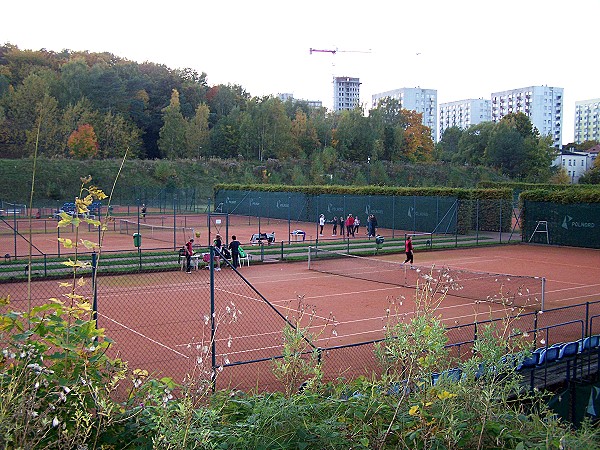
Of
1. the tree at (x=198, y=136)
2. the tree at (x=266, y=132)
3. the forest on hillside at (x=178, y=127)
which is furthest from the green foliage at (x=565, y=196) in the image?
the tree at (x=198, y=136)

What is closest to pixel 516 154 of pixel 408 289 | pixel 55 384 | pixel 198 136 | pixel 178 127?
pixel 198 136

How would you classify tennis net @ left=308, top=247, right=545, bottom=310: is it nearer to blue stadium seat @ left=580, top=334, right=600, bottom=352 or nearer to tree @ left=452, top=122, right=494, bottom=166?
blue stadium seat @ left=580, top=334, right=600, bottom=352

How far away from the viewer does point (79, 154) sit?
241ft

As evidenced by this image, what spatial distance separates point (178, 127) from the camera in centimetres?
8344

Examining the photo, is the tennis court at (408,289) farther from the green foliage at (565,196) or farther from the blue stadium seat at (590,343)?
the green foliage at (565,196)

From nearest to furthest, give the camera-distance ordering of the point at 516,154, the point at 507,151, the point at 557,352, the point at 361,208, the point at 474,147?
the point at 557,352
the point at 361,208
the point at 516,154
the point at 507,151
the point at 474,147

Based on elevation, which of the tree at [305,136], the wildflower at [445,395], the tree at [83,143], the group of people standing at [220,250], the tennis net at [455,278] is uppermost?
the tree at [305,136]

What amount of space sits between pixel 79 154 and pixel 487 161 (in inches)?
2166

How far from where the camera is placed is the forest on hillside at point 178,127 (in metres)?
76.6

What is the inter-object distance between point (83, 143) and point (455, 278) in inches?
2446

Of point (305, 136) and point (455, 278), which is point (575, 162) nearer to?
point (305, 136)

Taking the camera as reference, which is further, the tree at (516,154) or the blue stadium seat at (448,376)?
the tree at (516,154)

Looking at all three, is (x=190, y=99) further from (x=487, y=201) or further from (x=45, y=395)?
(x=45, y=395)

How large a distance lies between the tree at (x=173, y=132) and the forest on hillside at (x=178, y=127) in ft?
0.41
